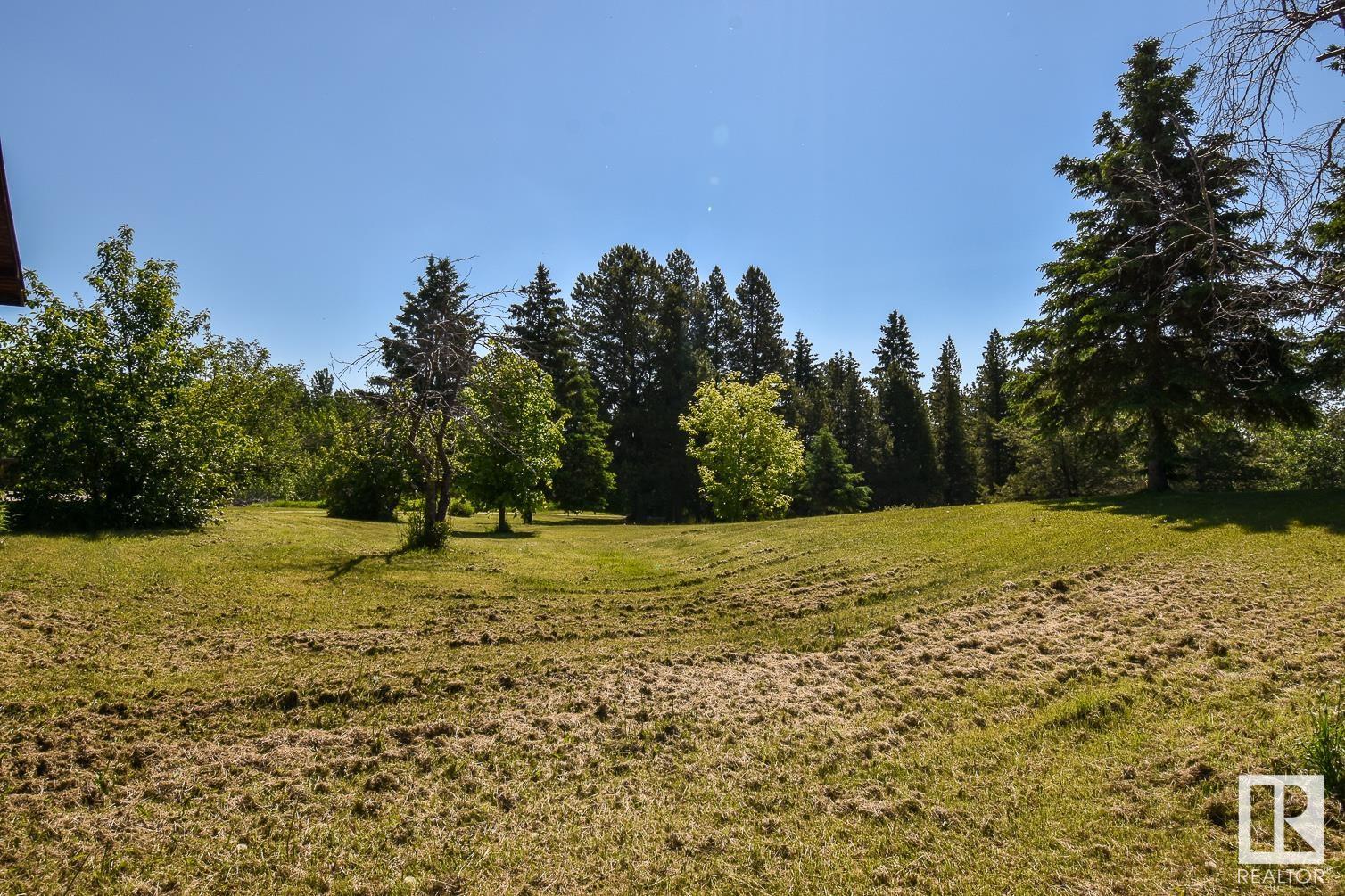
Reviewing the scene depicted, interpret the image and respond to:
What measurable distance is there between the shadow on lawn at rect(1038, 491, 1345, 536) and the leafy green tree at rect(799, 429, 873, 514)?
77.2 feet

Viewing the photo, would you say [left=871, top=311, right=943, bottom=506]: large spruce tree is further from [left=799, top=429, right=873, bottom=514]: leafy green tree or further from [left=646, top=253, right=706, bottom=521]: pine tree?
[left=646, top=253, right=706, bottom=521]: pine tree

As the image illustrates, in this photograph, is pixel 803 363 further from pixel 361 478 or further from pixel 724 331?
pixel 361 478

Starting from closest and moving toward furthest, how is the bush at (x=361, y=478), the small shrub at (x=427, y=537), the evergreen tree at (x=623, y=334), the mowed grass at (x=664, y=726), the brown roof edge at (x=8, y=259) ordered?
the mowed grass at (x=664, y=726) → the brown roof edge at (x=8, y=259) → the small shrub at (x=427, y=537) → the bush at (x=361, y=478) → the evergreen tree at (x=623, y=334)

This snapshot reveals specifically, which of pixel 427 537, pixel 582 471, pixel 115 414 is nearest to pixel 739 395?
pixel 582 471

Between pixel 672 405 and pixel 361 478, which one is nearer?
pixel 361 478

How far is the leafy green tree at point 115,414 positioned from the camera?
12.7 metres

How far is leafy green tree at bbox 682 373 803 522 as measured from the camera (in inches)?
1123

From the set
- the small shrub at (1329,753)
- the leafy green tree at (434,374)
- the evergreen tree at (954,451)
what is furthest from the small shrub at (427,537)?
the evergreen tree at (954,451)

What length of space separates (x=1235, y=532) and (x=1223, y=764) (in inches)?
393

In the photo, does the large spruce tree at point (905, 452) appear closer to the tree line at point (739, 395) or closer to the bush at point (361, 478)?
the tree line at point (739, 395)

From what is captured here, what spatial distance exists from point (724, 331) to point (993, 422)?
23365 millimetres

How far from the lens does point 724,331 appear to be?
53.9 metres

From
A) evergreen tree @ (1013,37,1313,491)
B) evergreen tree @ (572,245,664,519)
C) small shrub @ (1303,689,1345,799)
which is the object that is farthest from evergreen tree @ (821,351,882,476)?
small shrub @ (1303,689,1345,799)

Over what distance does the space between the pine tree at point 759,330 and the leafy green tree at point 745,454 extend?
959 inches
